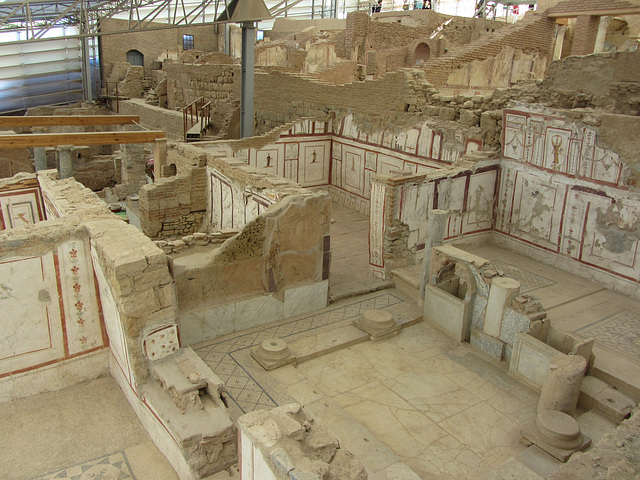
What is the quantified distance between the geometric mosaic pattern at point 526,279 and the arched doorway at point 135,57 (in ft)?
80.7

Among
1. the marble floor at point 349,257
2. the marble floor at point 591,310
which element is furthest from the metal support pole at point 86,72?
the marble floor at point 591,310

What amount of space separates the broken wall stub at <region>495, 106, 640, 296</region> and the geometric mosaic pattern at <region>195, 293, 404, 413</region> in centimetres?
289

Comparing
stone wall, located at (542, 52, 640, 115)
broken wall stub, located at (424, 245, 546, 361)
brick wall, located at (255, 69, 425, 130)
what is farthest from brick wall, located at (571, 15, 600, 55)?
broken wall stub, located at (424, 245, 546, 361)

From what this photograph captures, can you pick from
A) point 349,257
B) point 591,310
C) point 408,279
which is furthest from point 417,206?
point 591,310

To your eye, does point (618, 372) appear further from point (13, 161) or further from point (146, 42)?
point (146, 42)

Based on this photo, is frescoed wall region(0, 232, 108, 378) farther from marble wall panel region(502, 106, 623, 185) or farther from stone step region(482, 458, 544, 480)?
marble wall panel region(502, 106, 623, 185)

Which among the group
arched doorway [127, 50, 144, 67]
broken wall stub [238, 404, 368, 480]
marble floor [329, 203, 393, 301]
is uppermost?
arched doorway [127, 50, 144, 67]

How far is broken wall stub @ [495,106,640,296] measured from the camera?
24.4ft

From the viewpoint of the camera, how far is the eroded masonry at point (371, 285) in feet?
14.7

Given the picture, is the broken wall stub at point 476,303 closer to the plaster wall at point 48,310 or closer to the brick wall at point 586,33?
the plaster wall at point 48,310

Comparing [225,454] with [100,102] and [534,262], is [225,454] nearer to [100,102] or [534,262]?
[534,262]

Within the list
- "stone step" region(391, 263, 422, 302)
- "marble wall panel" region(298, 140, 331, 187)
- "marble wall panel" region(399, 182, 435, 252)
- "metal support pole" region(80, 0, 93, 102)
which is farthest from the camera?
"metal support pole" region(80, 0, 93, 102)

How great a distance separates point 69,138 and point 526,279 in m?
7.95

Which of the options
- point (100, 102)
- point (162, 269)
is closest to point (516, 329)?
point (162, 269)
